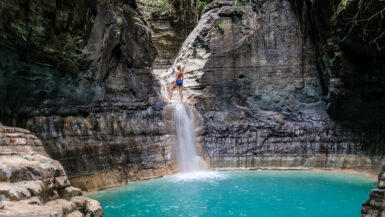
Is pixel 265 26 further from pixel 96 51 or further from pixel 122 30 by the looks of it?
pixel 96 51

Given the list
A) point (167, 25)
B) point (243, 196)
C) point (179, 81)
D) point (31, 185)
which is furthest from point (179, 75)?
point (167, 25)

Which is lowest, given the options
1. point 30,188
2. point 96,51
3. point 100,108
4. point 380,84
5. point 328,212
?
point 328,212

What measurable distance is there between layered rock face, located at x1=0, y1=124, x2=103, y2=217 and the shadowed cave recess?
2253mm

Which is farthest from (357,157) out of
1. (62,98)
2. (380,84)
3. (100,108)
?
(62,98)

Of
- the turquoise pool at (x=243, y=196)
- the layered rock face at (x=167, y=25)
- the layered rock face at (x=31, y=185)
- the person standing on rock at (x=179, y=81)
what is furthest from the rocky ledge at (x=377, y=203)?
the layered rock face at (x=167, y=25)

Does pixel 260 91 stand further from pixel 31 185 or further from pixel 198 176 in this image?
pixel 31 185

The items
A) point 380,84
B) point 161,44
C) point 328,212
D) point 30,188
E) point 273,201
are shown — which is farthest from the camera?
point 161,44

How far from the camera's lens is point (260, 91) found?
1133cm

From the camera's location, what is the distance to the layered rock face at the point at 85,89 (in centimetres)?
665

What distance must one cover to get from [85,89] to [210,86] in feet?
15.1

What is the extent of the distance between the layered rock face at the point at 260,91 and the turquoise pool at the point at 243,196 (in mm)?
1302

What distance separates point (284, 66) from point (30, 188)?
9.43 meters

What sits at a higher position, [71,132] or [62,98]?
[62,98]

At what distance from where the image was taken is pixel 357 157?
32.5 ft
